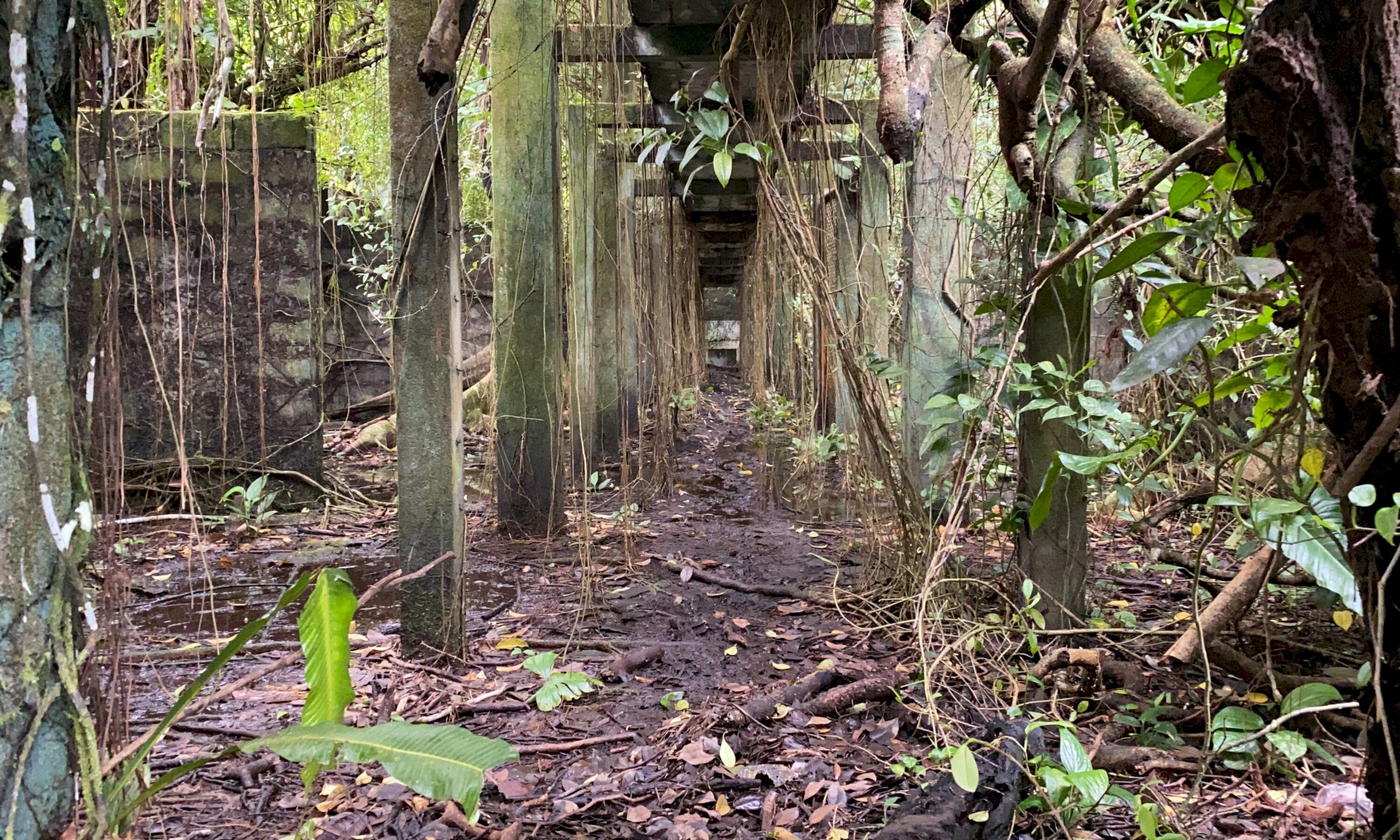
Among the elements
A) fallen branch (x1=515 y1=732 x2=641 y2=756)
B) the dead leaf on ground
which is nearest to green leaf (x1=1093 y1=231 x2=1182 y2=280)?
the dead leaf on ground

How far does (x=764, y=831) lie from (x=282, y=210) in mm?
4810

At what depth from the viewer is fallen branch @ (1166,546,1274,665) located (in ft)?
7.77

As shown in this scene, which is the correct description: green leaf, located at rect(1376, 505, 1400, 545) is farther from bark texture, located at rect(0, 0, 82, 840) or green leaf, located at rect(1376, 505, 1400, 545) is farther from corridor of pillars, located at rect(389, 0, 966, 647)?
corridor of pillars, located at rect(389, 0, 966, 647)

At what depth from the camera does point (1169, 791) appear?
2.00m

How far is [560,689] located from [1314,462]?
205 cm

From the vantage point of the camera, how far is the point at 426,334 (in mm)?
2834

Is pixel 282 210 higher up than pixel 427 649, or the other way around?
pixel 282 210

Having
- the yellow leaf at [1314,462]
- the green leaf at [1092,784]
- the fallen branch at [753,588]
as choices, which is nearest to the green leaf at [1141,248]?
the yellow leaf at [1314,462]

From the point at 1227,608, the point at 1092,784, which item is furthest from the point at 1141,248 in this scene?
the point at 1227,608

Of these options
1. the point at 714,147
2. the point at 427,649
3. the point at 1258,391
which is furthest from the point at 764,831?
the point at 1258,391

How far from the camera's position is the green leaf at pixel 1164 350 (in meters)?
1.31

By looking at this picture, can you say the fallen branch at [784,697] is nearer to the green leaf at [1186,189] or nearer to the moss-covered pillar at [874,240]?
the moss-covered pillar at [874,240]

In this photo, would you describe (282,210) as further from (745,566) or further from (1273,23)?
(1273,23)

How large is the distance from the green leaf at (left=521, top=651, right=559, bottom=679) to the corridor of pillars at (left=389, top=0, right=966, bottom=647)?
0.32 metres
